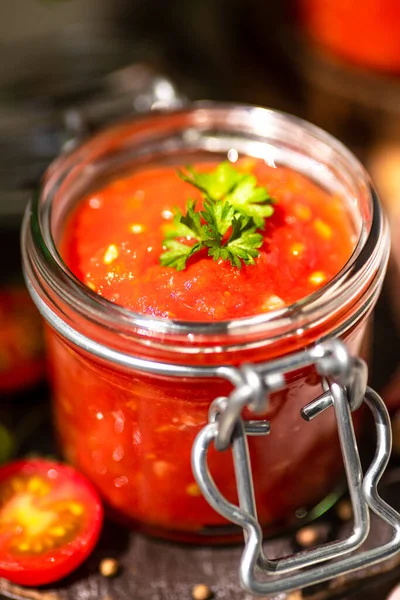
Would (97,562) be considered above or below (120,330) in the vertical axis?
below

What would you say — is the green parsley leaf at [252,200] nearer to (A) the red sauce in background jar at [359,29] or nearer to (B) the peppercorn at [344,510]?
(B) the peppercorn at [344,510]

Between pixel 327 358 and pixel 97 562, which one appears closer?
pixel 327 358

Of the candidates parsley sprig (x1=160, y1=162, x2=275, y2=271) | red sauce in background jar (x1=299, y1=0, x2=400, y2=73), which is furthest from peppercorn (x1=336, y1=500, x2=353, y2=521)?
red sauce in background jar (x1=299, y1=0, x2=400, y2=73)

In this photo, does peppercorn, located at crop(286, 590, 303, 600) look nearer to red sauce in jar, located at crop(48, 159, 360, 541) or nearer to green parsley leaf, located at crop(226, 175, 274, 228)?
red sauce in jar, located at crop(48, 159, 360, 541)

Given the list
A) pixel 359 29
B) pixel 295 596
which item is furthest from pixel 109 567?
pixel 359 29

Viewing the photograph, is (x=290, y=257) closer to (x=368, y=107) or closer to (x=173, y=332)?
(x=173, y=332)

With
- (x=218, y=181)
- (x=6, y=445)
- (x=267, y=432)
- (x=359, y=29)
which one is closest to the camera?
(x=267, y=432)

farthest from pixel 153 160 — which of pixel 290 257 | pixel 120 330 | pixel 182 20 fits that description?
pixel 182 20

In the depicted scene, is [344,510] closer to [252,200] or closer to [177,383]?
[177,383]
